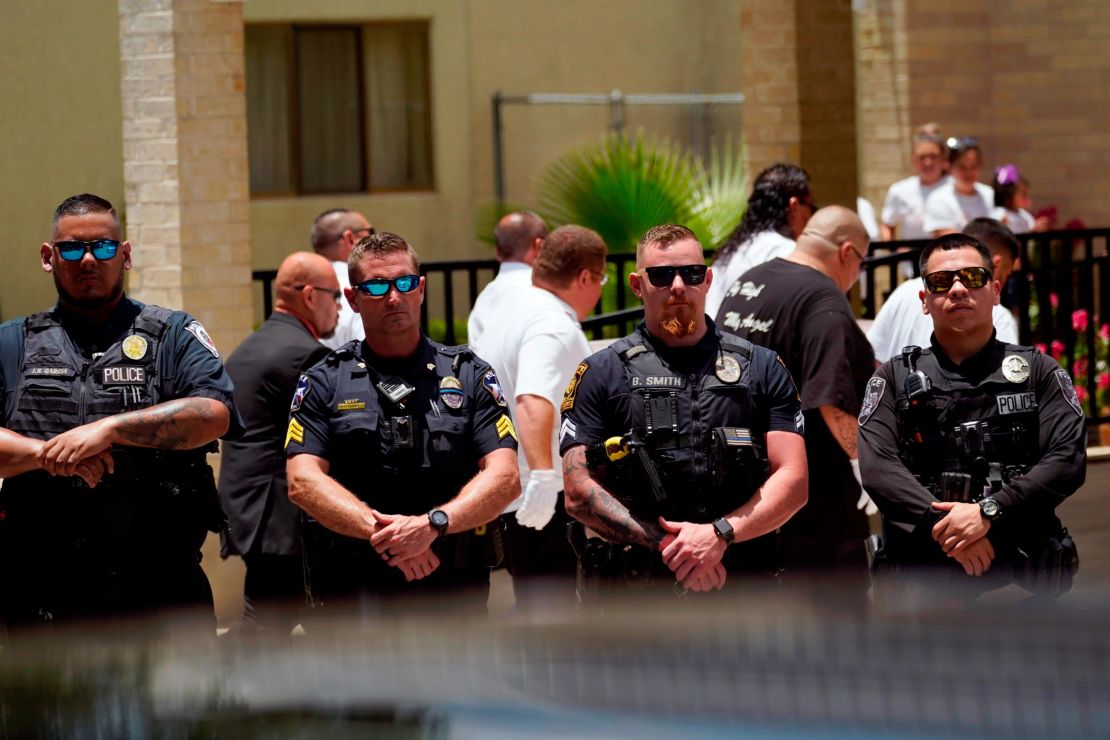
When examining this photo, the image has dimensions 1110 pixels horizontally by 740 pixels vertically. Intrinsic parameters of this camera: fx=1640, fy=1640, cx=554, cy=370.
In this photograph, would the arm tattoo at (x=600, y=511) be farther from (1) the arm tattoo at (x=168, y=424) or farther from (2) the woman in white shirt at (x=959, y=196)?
(2) the woman in white shirt at (x=959, y=196)

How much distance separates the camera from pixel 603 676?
165cm

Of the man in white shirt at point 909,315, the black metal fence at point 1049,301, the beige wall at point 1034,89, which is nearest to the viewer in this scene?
the man in white shirt at point 909,315

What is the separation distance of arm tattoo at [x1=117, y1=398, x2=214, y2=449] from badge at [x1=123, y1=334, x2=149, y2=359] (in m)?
0.17

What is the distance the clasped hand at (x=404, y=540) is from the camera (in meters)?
4.39

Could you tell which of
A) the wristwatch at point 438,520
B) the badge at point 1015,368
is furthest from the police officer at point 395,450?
the badge at point 1015,368

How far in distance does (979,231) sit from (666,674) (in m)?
4.88

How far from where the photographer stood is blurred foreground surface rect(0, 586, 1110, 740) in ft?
5.07

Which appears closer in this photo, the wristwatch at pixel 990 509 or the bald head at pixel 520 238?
the wristwatch at pixel 990 509

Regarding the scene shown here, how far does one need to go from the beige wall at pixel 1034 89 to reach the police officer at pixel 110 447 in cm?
921

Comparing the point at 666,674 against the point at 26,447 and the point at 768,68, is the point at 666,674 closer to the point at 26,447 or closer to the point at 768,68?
the point at 26,447

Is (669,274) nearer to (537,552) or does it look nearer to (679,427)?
(679,427)

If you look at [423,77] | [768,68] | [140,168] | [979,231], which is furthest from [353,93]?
[979,231]

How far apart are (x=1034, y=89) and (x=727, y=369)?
958 cm

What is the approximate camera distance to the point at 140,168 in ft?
28.4
